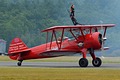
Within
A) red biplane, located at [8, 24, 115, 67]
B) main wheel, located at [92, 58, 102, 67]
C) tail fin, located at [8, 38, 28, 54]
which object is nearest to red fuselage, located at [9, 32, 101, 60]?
red biplane, located at [8, 24, 115, 67]

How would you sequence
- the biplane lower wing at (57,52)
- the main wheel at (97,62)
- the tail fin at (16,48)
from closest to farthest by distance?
1. the main wheel at (97,62)
2. the biplane lower wing at (57,52)
3. the tail fin at (16,48)

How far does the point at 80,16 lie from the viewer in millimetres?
113875

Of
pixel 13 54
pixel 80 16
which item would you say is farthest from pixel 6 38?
pixel 13 54

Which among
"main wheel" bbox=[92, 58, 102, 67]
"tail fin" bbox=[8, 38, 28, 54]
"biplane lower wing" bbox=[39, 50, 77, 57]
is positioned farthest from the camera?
"tail fin" bbox=[8, 38, 28, 54]

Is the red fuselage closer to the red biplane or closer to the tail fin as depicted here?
the red biplane

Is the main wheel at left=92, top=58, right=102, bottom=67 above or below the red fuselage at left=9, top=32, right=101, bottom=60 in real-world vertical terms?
below

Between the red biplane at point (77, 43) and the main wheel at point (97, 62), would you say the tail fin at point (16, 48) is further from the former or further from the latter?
→ the main wheel at point (97, 62)

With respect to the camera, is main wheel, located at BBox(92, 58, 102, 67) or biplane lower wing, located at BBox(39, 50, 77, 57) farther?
biplane lower wing, located at BBox(39, 50, 77, 57)

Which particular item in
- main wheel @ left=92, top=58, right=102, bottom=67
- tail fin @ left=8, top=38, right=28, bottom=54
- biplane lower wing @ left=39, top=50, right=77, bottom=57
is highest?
tail fin @ left=8, top=38, right=28, bottom=54

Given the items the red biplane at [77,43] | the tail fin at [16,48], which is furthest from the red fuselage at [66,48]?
the tail fin at [16,48]

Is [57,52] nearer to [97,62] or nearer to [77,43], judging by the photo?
[77,43]

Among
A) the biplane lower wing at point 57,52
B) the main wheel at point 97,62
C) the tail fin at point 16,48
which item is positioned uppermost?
the tail fin at point 16,48

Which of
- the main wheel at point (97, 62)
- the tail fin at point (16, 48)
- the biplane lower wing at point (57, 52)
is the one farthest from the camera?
the tail fin at point (16, 48)

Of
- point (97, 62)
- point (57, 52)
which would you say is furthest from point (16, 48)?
point (97, 62)
